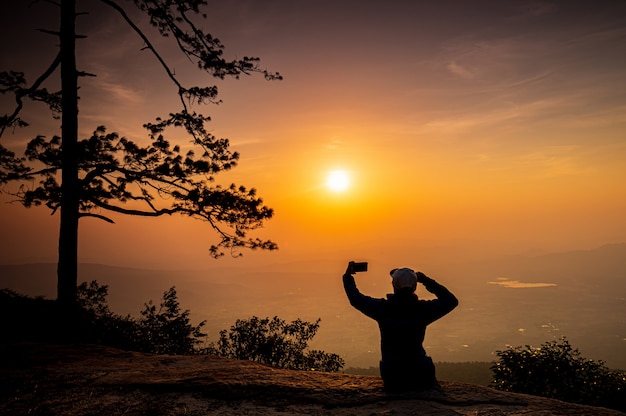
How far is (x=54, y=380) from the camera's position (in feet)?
15.1

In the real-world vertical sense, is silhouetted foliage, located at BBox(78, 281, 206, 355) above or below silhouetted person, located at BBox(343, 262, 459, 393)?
below

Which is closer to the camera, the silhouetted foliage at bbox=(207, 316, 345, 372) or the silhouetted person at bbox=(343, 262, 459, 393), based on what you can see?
the silhouetted person at bbox=(343, 262, 459, 393)

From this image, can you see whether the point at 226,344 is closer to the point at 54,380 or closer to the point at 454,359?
the point at 54,380

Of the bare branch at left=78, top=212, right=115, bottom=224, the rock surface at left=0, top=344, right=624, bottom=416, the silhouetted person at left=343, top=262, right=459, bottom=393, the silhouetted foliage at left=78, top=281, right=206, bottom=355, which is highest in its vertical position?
the bare branch at left=78, top=212, right=115, bottom=224

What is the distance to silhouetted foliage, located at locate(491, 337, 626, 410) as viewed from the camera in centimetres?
1142

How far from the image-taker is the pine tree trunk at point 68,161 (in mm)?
9688

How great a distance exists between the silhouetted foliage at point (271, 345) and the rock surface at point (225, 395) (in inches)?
331

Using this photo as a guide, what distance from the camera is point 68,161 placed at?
985cm

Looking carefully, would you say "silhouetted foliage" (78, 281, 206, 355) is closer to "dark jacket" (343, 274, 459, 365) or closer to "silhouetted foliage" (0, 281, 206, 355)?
"silhouetted foliage" (0, 281, 206, 355)

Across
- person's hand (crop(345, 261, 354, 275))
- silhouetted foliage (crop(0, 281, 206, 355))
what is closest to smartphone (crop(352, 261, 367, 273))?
person's hand (crop(345, 261, 354, 275))

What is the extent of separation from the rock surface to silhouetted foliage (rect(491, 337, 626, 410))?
10215mm

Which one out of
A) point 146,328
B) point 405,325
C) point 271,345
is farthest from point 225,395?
point 146,328

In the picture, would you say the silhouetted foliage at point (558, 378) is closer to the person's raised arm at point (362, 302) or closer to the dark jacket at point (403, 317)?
the dark jacket at point (403, 317)

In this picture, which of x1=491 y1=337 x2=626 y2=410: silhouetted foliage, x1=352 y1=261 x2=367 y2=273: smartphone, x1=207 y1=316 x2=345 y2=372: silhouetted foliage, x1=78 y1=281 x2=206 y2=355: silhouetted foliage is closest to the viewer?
x1=352 y1=261 x2=367 y2=273: smartphone
